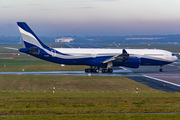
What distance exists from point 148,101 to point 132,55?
2877 centimetres

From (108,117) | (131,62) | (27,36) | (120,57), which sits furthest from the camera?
(131,62)

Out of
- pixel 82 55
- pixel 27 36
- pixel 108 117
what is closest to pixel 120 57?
pixel 82 55

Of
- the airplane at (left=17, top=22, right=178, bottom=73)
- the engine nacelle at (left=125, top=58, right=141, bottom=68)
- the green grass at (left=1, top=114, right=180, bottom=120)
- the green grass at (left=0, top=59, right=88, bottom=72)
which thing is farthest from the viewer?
the green grass at (left=0, top=59, right=88, bottom=72)

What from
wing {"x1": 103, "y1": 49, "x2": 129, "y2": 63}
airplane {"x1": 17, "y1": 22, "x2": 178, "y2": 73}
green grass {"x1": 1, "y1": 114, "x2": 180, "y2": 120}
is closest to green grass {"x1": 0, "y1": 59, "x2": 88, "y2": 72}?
airplane {"x1": 17, "y1": 22, "x2": 178, "y2": 73}

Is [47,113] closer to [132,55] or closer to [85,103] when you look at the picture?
[85,103]

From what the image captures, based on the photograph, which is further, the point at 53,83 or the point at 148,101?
the point at 53,83

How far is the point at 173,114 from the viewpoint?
586 inches

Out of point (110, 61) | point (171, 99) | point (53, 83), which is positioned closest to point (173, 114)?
point (171, 99)

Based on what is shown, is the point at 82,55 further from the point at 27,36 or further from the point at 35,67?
the point at 35,67

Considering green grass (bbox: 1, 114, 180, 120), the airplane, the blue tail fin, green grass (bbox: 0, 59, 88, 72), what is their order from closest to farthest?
1. green grass (bbox: 1, 114, 180, 120)
2. the blue tail fin
3. the airplane
4. green grass (bbox: 0, 59, 88, 72)

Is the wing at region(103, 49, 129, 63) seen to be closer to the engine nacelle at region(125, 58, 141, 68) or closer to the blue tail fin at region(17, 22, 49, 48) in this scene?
the engine nacelle at region(125, 58, 141, 68)

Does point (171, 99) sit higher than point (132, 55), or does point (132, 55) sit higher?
point (132, 55)

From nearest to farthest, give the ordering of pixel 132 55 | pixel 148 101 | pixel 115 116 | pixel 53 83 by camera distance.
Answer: pixel 115 116
pixel 148 101
pixel 53 83
pixel 132 55

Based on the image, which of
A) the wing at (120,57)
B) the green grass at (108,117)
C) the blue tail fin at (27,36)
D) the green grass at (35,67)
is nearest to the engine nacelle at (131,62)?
the wing at (120,57)
